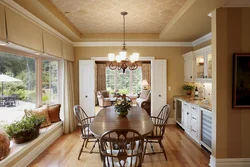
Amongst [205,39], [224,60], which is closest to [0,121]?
[224,60]

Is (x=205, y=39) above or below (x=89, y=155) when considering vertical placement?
above

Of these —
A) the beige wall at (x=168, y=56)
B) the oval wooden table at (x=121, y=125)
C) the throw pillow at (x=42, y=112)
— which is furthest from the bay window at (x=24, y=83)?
the oval wooden table at (x=121, y=125)

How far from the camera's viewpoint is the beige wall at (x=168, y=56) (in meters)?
5.29

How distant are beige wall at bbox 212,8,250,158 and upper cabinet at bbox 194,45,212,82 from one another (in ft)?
3.76

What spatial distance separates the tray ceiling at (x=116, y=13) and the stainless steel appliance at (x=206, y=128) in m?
2.17

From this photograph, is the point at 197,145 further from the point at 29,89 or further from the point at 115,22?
the point at 29,89

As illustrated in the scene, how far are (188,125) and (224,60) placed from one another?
2076 mm

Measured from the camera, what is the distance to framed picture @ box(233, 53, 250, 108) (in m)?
2.69

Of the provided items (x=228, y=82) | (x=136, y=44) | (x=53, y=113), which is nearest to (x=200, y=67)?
(x=228, y=82)

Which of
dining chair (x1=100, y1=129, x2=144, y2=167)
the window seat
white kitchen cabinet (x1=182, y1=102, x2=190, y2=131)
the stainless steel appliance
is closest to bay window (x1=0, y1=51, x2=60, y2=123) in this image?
the window seat

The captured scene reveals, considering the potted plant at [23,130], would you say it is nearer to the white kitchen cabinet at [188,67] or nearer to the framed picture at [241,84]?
the framed picture at [241,84]

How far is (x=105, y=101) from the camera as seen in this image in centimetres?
866

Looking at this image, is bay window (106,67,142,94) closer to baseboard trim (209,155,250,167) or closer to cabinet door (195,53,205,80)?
cabinet door (195,53,205,80)

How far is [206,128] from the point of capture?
3.33 metres
